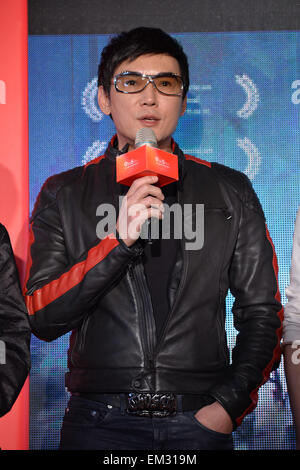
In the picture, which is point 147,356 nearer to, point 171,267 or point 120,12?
point 171,267

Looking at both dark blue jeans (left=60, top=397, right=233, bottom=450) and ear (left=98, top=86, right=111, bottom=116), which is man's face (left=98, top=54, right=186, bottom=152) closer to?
ear (left=98, top=86, right=111, bottom=116)

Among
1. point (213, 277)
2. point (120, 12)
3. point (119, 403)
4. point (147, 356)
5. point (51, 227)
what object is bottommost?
point (119, 403)

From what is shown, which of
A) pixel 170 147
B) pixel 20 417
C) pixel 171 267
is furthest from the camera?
pixel 20 417

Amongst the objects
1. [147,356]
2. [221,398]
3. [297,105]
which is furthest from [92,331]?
[297,105]

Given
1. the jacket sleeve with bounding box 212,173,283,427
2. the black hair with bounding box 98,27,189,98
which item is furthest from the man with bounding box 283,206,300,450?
the black hair with bounding box 98,27,189,98

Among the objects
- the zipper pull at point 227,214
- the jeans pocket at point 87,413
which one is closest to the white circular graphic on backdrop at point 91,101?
the zipper pull at point 227,214

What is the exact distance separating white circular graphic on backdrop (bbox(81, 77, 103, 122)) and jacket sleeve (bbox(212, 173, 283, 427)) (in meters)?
1.08

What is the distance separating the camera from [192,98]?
9.88 feet

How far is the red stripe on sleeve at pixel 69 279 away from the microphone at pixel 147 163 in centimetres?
24

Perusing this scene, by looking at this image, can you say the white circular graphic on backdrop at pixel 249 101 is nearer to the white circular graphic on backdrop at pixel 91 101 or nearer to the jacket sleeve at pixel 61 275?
the white circular graphic on backdrop at pixel 91 101

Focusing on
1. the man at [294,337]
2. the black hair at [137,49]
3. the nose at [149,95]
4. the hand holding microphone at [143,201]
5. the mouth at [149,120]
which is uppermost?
the black hair at [137,49]

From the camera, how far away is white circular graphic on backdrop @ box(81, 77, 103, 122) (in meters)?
3.01

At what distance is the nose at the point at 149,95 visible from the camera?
2.16 m
